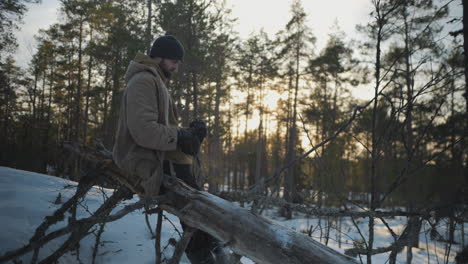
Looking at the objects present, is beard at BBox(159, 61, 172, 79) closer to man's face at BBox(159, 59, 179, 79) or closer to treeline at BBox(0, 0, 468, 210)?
man's face at BBox(159, 59, 179, 79)

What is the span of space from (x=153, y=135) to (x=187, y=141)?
0.93 feet

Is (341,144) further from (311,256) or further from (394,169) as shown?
(311,256)

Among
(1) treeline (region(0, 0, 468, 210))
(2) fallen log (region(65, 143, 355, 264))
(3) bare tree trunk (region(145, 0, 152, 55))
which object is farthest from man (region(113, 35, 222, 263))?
(3) bare tree trunk (region(145, 0, 152, 55))

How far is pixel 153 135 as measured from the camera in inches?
64.6

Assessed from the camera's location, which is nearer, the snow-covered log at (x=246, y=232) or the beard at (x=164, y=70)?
the snow-covered log at (x=246, y=232)

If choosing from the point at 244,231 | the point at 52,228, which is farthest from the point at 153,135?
the point at 52,228

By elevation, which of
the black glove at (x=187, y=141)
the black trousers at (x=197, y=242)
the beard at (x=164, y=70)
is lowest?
the black trousers at (x=197, y=242)

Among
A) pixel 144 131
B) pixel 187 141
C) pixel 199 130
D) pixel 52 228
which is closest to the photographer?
pixel 144 131

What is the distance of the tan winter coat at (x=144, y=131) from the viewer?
5.39ft

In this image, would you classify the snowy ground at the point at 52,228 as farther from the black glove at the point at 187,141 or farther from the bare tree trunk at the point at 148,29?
the bare tree trunk at the point at 148,29

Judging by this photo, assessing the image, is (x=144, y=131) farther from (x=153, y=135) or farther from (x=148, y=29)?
(x=148, y=29)

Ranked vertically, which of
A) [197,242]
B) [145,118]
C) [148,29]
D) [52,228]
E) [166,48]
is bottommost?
[52,228]

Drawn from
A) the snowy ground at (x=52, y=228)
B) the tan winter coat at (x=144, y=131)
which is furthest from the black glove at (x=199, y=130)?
the snowy ground at (x=52, y=228)

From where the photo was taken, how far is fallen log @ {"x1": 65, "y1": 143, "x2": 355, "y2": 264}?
1320mm
